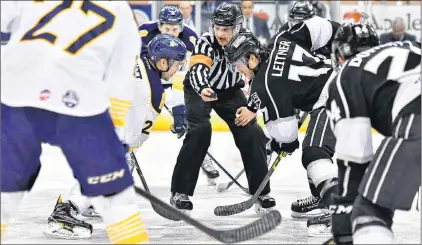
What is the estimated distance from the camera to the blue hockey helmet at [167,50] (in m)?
4.01

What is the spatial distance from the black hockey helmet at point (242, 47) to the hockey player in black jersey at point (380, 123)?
115cm

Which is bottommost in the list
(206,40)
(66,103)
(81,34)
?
(206,40)

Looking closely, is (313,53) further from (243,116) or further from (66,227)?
(66,227)

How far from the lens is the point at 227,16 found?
440cm

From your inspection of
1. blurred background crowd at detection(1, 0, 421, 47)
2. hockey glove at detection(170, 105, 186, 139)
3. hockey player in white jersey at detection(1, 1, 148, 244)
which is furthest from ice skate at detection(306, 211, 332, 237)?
blurred background crowd at detection(1, 0, 421, 47)

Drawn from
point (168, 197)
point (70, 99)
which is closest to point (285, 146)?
point (168, 197)

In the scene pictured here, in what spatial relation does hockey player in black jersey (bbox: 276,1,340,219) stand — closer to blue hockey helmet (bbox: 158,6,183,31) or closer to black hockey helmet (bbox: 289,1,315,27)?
black hockey helmet (bbox: 289,1,315,27)

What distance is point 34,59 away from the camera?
278 cm

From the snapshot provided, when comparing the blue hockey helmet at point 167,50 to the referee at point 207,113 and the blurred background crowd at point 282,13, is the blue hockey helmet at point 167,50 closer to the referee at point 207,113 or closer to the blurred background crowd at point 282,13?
the referee at point 207,113

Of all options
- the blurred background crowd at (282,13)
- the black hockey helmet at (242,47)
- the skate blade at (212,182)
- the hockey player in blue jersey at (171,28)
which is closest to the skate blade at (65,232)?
the black hockey helmet at (242,47)

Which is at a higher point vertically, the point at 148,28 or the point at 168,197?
the point at 148,28

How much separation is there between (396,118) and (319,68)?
1.19 meters

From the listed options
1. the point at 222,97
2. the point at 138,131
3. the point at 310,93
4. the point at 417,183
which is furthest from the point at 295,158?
the point at 417,183

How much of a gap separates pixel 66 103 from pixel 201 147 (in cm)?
A: 181
